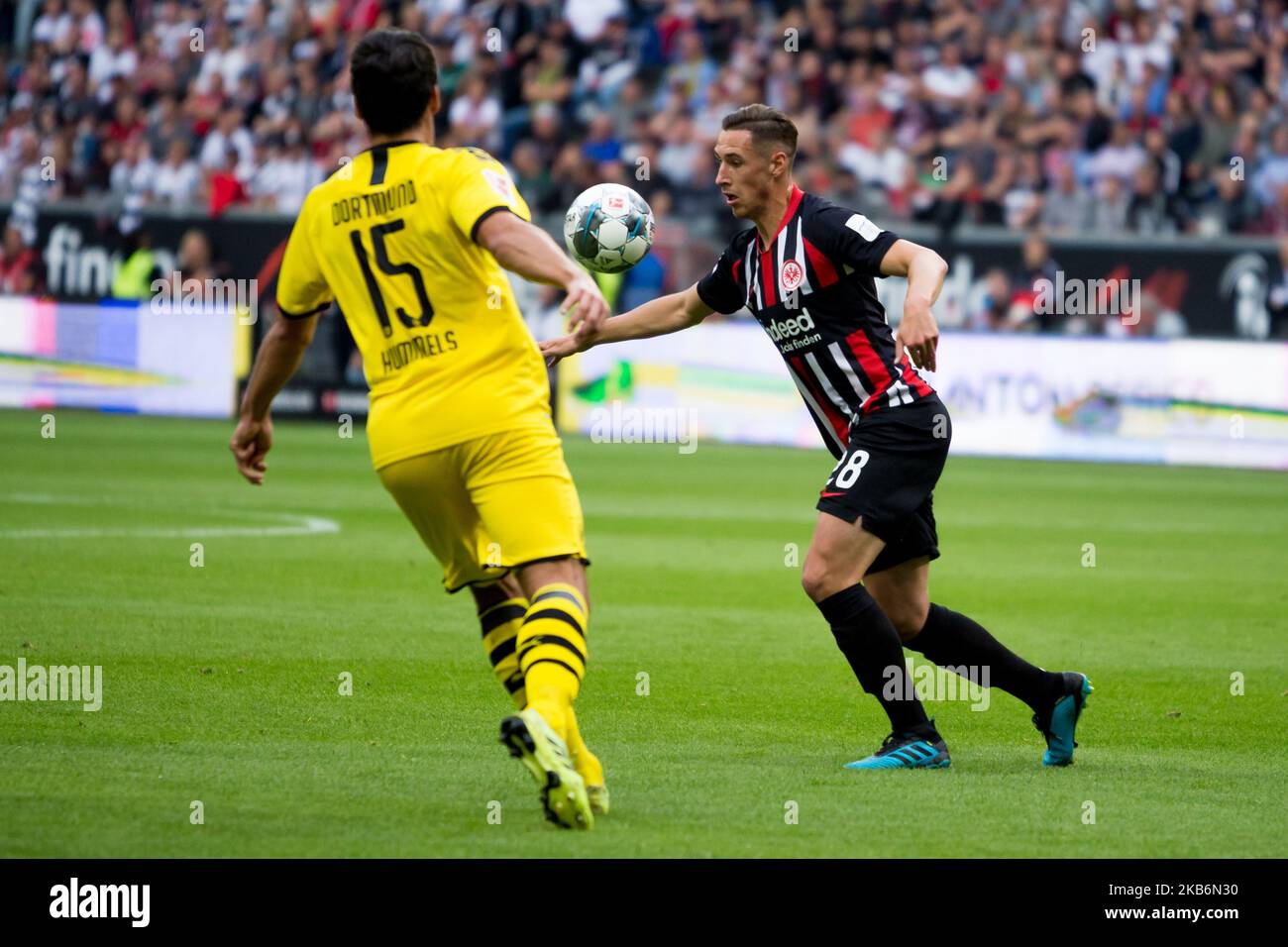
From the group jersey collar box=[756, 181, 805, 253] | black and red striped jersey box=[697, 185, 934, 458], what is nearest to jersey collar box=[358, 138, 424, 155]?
black and red striped jersey box=[697, 185, 934, 458]

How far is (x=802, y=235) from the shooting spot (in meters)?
6.68

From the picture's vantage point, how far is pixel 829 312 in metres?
6.70

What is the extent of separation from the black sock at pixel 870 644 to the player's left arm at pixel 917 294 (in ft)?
2.92

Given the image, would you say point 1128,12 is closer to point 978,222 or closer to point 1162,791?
point 978,222

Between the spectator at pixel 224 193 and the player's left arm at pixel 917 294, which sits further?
the spectator at pixel 224 193

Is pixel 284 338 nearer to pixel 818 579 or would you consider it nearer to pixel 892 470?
pixel 818 579

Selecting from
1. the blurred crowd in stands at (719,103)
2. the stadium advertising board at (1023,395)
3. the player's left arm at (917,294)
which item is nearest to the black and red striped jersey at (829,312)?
the player's left arm at (917,294)

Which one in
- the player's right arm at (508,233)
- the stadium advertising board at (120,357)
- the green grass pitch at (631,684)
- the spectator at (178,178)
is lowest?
the green grass pitch at (631,684)

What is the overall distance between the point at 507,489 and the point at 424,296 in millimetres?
592

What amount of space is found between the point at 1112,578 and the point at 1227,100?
41.6 ft

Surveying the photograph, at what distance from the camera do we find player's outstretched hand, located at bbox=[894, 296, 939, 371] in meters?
5.89

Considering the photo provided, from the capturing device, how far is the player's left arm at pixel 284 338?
5.68m

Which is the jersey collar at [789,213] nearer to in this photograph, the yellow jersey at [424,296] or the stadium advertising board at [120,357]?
the yellow jersey at [424,296]

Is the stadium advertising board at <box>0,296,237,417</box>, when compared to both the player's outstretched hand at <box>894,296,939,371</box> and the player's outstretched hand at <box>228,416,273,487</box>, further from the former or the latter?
the player's outstretched hand at <box>894,296,939,371</box>
